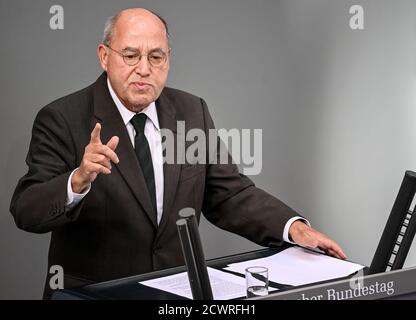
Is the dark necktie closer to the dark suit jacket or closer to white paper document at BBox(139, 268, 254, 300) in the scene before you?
the dark suit jacket

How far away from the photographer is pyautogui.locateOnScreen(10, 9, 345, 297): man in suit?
2.32 metres

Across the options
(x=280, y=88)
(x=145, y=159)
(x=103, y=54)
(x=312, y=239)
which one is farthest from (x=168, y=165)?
(x=280, y=88)

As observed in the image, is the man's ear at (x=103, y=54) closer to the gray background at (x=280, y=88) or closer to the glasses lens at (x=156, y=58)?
the glasses lens at (x=156, y=58)

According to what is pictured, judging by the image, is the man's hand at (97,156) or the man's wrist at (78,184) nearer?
the man's hand at (97,156)

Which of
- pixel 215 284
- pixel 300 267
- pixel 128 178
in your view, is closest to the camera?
pixel 215 284

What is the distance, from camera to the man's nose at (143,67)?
7.75 ft

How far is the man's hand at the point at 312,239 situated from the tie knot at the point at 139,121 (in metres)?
0.62

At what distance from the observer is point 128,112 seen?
8.04 feet

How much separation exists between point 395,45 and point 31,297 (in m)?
2.18

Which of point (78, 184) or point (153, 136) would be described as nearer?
point (78, 184)

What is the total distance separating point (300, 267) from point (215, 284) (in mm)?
301

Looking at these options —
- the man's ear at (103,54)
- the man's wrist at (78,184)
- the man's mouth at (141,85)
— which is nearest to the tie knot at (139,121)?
the man's mouth at (141,85)

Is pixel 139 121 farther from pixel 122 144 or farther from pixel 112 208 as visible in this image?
pixel 112 208
